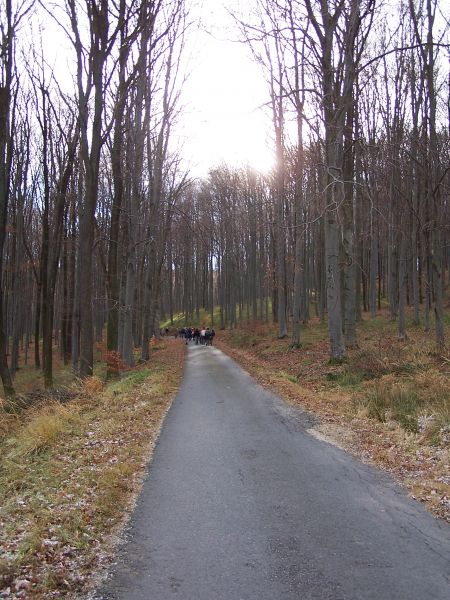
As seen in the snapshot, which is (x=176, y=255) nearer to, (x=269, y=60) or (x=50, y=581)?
(x=269, y=60)

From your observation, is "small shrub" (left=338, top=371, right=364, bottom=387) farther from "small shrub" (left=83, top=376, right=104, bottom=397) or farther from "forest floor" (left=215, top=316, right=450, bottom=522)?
"small shrub" (left=83, top=376, right=104, bottom=397)

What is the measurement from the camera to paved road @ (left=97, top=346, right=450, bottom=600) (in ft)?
11.6

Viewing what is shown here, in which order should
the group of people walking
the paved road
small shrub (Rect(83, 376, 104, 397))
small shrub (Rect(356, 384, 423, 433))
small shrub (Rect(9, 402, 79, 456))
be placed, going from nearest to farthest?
1. the paved road
2. small shrub (Rect(9, 402, 79, 456))
3. small shrub (Rect(356, 384, 423, 433))
4. small shrub (Rect(83, 376, 104, 397))
5. the group of people walking

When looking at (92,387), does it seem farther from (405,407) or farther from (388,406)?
(405,407)

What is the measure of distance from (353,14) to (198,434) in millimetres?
11501

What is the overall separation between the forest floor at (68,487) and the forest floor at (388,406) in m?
3.18

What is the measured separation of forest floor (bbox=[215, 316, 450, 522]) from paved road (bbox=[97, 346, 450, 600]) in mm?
411

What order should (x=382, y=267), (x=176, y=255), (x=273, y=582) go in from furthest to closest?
(x=176, y=255) < (x=382, y=267) < (x=273, y=582)

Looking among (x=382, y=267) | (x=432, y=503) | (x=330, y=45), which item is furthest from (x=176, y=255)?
(x=432, y=503)

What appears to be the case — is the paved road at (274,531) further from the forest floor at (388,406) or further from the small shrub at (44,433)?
the small shrub at (44,433)

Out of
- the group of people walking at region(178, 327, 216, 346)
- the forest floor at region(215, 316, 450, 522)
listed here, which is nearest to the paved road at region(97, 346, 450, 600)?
the forest floor at region(215, 316, 450, 522)

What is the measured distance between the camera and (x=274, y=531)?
446 centimetres

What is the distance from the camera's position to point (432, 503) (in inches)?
203

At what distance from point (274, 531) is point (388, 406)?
18.5 ft
